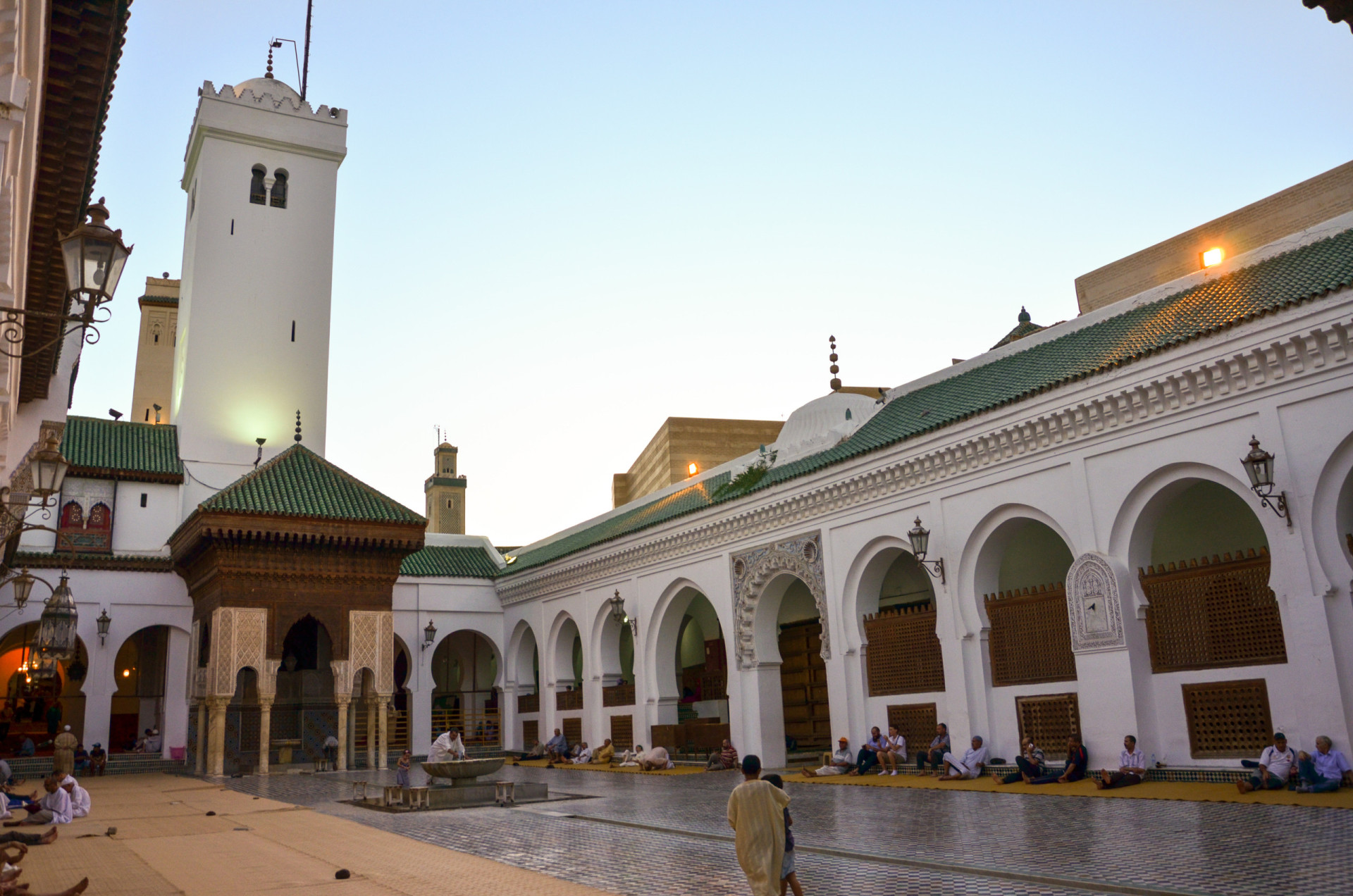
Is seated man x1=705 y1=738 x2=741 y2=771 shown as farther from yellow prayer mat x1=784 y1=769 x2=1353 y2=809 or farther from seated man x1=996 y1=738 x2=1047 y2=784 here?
seated man x1=996 y1=738 x2=1047 y2=784

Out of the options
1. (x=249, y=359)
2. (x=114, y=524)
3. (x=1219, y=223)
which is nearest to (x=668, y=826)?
(x=1219, y=223)

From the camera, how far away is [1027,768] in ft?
36.1

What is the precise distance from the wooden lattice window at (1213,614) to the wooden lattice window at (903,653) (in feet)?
9.92

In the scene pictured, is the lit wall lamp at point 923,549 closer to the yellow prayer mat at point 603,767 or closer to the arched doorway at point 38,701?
the yellow prayer mat at point 603,767

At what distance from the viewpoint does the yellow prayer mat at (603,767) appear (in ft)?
52.9

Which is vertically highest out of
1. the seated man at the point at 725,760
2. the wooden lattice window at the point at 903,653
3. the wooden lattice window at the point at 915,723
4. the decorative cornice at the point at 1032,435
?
the decorative cornice at the point at 1032,435

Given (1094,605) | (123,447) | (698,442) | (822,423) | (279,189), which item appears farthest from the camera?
(698,442)

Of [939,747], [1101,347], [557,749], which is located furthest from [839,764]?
[557,749]

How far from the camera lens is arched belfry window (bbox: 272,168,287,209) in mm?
25266

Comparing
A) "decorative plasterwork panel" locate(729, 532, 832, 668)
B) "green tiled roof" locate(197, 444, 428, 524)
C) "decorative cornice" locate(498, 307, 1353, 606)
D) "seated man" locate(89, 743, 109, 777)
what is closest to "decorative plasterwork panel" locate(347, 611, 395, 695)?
"green tiled roof" locate(197, 444, 428, 524)

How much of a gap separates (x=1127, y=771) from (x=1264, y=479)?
318cm

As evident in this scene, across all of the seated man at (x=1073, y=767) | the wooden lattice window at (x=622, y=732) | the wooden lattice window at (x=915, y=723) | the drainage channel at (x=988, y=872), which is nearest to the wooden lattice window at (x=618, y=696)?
the wooden lattice window at (x=622, y=732)

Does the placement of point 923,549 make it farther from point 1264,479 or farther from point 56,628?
point 56,628

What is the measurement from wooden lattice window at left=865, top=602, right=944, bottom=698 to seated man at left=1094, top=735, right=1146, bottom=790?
9.64 feet
